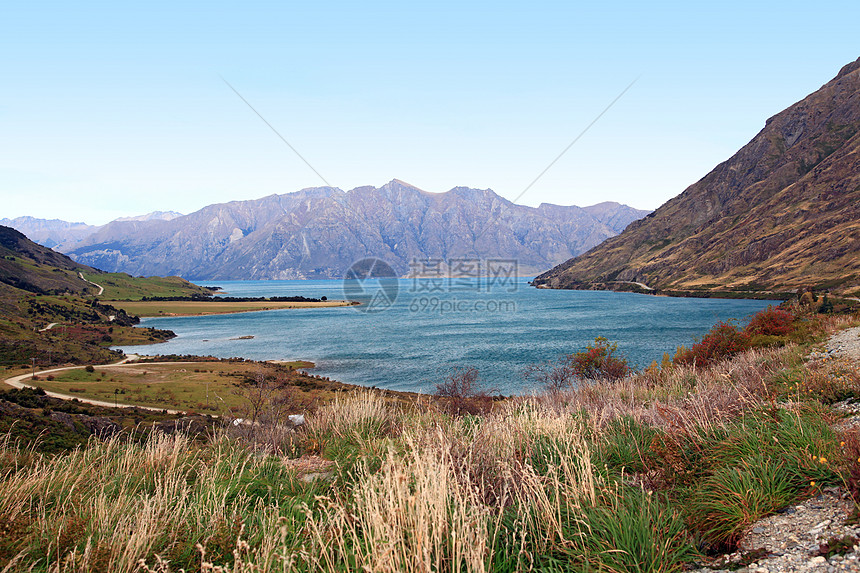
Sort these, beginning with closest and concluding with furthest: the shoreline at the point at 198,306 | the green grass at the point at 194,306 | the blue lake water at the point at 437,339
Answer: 1. the blue lake water at the point at 437,339
2. the shoreline at the point at 198,306
3. the green grass at the point at 194,306

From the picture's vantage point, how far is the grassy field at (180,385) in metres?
31.9

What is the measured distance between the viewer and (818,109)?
19050 cm

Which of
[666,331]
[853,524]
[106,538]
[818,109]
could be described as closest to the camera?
[853,524]

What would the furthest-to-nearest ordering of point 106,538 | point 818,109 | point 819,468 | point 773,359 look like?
point 818,109
point 773,359
point 819,468
point 106,538

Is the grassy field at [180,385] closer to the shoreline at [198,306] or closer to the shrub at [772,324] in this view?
the shrub at [772,324]

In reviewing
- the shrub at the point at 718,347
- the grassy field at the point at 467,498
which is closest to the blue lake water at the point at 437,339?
the shrub at the point at 718,347

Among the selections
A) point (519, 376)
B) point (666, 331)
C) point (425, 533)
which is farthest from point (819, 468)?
point (666, 331)

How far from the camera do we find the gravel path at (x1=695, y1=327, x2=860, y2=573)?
3.78 metres

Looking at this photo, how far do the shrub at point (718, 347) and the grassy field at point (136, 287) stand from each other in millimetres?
154837

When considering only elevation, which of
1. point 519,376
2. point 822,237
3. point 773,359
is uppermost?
point 822,237

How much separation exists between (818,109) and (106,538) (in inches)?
10096

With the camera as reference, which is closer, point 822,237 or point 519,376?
point 519,376

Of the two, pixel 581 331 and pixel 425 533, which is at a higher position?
pixel 425 533

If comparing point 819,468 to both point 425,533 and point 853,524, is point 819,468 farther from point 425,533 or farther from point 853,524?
point 425,533
